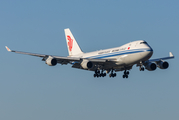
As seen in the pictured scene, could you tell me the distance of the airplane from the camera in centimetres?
7031

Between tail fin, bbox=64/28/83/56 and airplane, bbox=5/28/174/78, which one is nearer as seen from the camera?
airplane, bbox=5/28/174/78

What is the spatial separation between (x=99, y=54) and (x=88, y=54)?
426 cm

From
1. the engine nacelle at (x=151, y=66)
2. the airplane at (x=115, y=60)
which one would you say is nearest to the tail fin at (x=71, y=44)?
the airplane at (x=115, y=60)

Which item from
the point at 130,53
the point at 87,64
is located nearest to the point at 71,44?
the point at 87,64

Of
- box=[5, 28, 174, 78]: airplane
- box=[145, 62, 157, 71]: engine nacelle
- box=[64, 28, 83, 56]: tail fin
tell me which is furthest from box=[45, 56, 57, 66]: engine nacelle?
box=[145, 62, 157, 71]: engine nacelle

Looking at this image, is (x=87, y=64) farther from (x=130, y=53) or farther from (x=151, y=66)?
(x=151, y=66)

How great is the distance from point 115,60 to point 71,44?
71.3 ft

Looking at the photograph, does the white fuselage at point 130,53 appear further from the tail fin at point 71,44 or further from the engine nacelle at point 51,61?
the tail fin at point 71,44

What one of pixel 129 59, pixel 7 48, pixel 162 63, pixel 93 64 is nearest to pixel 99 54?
pixel 93 64

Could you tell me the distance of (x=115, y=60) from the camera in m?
72.9

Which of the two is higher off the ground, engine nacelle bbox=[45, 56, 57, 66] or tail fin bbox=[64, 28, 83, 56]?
tail fin bbox=[64, 28, 83, 56]

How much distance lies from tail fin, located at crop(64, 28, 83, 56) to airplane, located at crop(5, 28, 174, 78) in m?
7.27

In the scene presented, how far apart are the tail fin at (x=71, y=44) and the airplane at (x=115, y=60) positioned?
7.27m

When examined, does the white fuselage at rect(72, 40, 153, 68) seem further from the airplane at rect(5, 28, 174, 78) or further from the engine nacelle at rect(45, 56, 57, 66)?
the engine nacelle at rect(45, 56, 57, 66)
